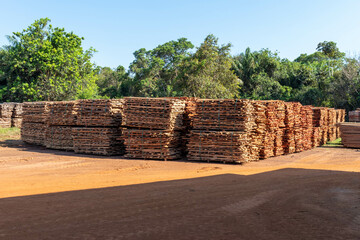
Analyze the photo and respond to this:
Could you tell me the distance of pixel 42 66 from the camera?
32156 mm

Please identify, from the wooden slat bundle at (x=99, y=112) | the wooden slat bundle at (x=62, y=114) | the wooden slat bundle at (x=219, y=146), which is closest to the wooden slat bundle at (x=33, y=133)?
the wooden slat bundle at (x=62, y=114)

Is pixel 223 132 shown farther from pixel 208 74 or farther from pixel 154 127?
pixel 208 74

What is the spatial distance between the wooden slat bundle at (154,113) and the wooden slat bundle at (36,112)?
6.40 m

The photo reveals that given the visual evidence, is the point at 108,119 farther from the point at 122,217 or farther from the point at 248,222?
the point at 248,222

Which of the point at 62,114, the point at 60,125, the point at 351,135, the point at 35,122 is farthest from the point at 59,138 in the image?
the point at 351,135

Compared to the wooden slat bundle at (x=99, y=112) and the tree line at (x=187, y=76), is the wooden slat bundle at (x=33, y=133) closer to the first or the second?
the wooden slat bundle at (x=99, y=112)

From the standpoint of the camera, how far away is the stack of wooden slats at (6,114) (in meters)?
26.2

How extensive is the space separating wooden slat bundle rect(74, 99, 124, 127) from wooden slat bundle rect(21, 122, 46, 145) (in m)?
4.19

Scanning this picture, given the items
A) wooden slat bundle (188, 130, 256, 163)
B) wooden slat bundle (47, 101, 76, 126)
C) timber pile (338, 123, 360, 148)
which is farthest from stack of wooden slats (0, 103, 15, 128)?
timber pile (338, 123, 360, 148)

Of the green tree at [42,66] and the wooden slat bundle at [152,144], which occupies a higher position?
the green tree at [42,66]

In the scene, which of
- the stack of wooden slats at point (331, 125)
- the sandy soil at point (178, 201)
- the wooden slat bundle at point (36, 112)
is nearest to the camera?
the sandy soil at point (178, 201)

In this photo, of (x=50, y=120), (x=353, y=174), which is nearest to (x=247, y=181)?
(x=353, y=174)

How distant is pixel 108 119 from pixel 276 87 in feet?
102

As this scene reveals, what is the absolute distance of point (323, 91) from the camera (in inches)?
1559
